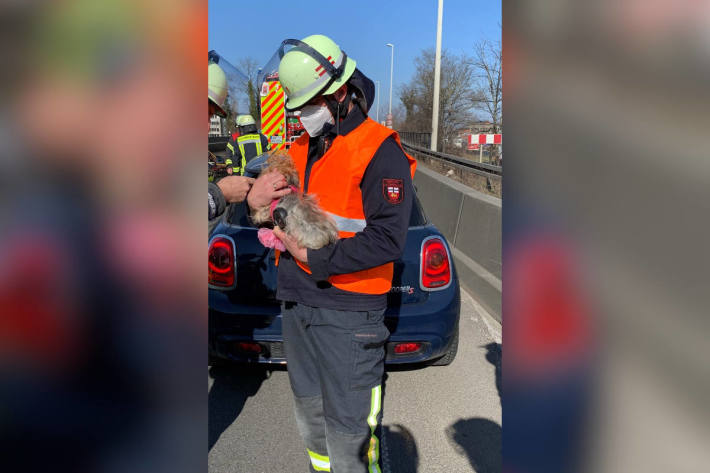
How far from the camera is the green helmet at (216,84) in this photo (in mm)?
2971

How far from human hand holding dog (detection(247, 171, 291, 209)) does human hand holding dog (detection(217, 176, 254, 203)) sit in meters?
0.20

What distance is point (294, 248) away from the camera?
2.29m

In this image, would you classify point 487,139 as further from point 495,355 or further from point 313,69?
point 313,69

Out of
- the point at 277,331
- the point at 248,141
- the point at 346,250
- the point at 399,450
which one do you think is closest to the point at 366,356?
the point at 346,250

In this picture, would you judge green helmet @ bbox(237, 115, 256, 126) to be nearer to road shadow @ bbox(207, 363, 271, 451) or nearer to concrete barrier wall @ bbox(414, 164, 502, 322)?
concrete barrier wall @ bbox(414, 164, 502, 322)

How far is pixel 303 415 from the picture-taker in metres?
2.58

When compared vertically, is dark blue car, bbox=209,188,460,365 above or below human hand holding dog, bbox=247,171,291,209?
below

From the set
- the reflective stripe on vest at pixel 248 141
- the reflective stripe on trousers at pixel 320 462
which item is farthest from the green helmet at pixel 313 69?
the reflective stripe on vest at pixel 248 141

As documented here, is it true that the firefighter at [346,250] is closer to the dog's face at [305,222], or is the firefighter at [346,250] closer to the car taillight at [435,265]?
the dog's face at [305,222]

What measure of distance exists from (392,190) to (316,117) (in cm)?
52

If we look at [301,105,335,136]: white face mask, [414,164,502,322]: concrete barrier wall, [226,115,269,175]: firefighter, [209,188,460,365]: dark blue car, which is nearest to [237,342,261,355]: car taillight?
[209,188,460,365]: dark blue car

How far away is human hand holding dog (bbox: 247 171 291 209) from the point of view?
7.98ft
